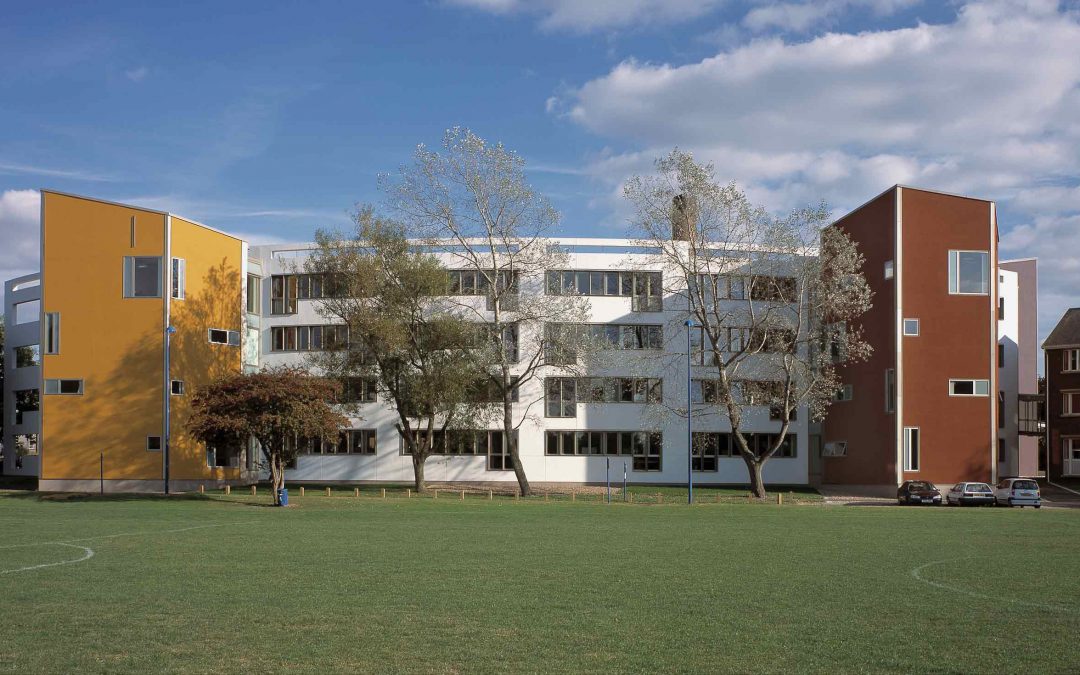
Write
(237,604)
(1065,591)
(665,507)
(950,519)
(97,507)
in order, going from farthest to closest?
1. (665,507)
2. (97,507)
3. (950,519)
4. (1065,591)
5. (237,604)

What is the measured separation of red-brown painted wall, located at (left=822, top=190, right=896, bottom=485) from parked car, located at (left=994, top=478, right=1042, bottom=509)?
17.6ft

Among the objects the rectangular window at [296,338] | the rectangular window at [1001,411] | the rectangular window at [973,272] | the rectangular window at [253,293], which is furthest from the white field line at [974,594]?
the rectangular window at [1001,411]

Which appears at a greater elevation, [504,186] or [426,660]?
[504,186]

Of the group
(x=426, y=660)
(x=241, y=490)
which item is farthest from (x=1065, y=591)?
(x=241, y=490)

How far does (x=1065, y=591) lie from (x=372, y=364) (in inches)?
1568

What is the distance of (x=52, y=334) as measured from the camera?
52938mm

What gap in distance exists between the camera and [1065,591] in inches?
634

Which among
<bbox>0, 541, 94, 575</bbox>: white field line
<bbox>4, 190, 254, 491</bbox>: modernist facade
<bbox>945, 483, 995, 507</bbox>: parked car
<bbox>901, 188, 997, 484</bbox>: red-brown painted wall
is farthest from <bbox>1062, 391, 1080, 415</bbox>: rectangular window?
<bbox>0, 541, 94, 575</bbox>: white field line

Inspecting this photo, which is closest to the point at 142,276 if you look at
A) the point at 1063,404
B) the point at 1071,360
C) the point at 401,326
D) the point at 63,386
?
the point at 63,386

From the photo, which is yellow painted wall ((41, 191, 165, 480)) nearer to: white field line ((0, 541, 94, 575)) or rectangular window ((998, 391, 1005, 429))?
white field line ((0, 541, 94, 575))

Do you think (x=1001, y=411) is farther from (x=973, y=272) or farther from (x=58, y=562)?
(x=58, y=562)

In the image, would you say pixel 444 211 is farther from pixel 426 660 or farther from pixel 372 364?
pixel 426 660

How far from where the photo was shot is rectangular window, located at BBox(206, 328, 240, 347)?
5542 cm

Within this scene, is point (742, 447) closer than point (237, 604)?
No
